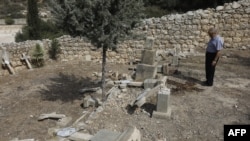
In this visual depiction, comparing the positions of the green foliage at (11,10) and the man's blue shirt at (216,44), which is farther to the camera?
the green foliage at (11,10)

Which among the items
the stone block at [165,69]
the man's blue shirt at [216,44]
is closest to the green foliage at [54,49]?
the stone block at [165,69]

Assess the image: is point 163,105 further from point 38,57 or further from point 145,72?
point 38,57

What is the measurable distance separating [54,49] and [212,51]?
806 cm

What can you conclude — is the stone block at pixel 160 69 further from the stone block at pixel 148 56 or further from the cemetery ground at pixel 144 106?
the stone block at pixel 148 56

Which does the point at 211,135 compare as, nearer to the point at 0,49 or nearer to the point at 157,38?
the point at 157,38

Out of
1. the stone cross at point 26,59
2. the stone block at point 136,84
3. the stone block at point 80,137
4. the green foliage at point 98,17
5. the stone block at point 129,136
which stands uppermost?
the green foliage at point 98,17

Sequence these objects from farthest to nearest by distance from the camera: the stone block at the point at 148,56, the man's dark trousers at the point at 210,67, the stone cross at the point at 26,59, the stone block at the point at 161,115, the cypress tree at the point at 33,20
A: the cypress tree at the point at 33,20, the stone cross at the point at 26,59, the stone block at the point at 148,56, the man's dark trousers at the point at 210,67, the stone block at the point at 161,115

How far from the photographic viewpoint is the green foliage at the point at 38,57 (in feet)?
44.1

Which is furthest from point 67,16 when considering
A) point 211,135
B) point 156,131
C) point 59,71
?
point 59,71

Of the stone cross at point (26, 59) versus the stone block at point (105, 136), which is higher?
the stone cross at point (26, 59)

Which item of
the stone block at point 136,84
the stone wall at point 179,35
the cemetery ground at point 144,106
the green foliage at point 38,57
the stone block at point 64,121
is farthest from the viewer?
the green foliage at point 38,57

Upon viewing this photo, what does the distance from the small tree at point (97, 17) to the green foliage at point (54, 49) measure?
20.0 feet

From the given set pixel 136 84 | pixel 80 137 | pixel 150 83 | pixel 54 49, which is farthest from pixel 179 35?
pixel 80 137

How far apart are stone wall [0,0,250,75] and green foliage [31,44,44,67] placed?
1.41 feet
